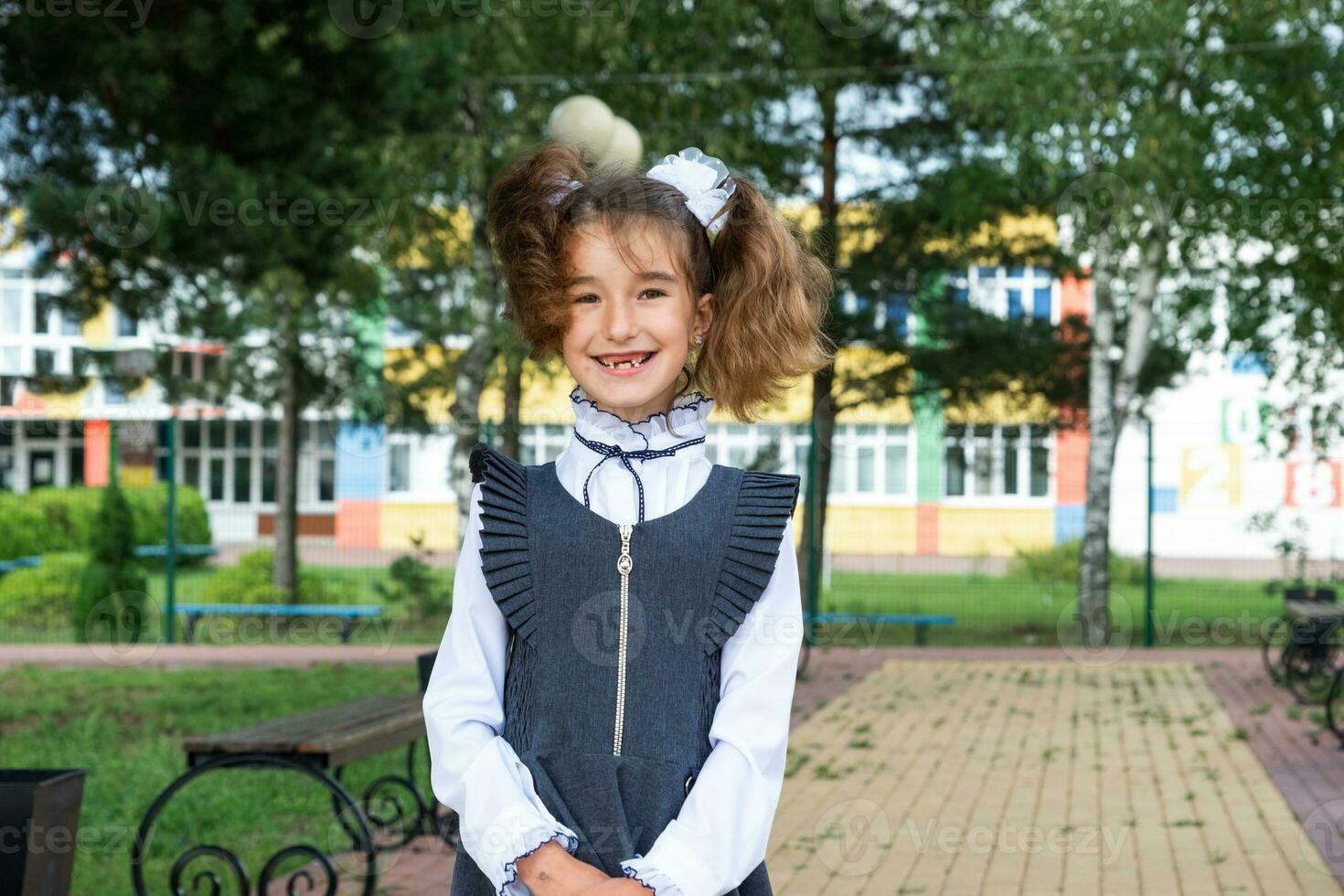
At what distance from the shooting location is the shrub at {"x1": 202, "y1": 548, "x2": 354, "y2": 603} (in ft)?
52.5

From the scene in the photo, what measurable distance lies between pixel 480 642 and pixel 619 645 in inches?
7.9

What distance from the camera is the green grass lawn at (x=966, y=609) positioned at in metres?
15.2

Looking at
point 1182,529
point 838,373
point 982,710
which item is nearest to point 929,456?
point 838,373

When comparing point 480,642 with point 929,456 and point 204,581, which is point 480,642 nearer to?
point 929,456

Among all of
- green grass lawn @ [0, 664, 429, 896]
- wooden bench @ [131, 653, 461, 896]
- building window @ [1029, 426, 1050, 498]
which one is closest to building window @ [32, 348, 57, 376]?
green grass lawn @ [0, 664, 429, 896]

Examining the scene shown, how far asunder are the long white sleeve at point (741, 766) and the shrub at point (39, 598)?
14890 mm

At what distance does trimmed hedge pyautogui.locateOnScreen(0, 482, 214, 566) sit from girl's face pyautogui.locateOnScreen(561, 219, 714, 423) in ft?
50.8

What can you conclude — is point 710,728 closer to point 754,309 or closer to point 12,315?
point 754,309

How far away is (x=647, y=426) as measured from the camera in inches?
88.6

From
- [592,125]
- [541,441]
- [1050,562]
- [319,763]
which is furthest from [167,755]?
[1050,562]

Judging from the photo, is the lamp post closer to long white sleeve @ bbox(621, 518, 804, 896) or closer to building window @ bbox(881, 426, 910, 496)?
long white sleeve @ bbox(621, 518, 804, 896)

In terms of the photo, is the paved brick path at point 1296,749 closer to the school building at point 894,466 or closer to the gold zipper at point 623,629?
the school building at point 894,466

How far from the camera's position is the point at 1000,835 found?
20.3 feet

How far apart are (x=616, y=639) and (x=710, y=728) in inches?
6.8
